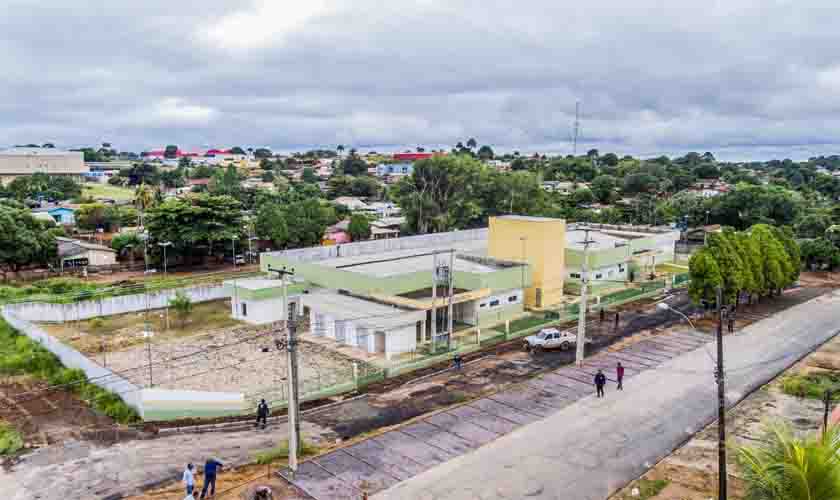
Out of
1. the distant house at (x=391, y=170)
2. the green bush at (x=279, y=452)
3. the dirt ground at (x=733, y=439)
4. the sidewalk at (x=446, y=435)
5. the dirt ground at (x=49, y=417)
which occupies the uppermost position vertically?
the distant house at (x=391, y=170)

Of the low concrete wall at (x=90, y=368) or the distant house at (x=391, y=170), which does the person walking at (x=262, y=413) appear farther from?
the distant house at (x=391, y=170)

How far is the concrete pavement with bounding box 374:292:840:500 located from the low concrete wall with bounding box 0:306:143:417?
465 inches

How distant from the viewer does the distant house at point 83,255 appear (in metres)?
52.1

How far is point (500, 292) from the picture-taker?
36.7 meters

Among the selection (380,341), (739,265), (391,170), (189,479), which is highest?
(391,170)

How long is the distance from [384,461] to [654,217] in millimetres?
75362

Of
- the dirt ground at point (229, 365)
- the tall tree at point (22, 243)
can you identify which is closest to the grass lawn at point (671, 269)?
the dirt ground at point (229, 365)

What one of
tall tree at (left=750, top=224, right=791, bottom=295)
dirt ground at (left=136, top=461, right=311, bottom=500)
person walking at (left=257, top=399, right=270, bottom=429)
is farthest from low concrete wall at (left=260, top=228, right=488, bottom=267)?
tall tree at (left=750, top=224, right=791, bottom=295)

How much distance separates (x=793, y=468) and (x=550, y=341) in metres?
→ 21.7

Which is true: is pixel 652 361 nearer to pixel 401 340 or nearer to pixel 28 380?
pixel 401 340

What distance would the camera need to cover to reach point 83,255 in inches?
2073

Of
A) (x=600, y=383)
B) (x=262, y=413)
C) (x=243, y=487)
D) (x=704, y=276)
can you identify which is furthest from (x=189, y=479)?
(x=704, y=276)

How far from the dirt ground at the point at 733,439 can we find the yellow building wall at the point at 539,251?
15.3 metres

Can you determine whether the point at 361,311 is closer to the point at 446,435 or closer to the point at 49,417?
the point at 446,435
